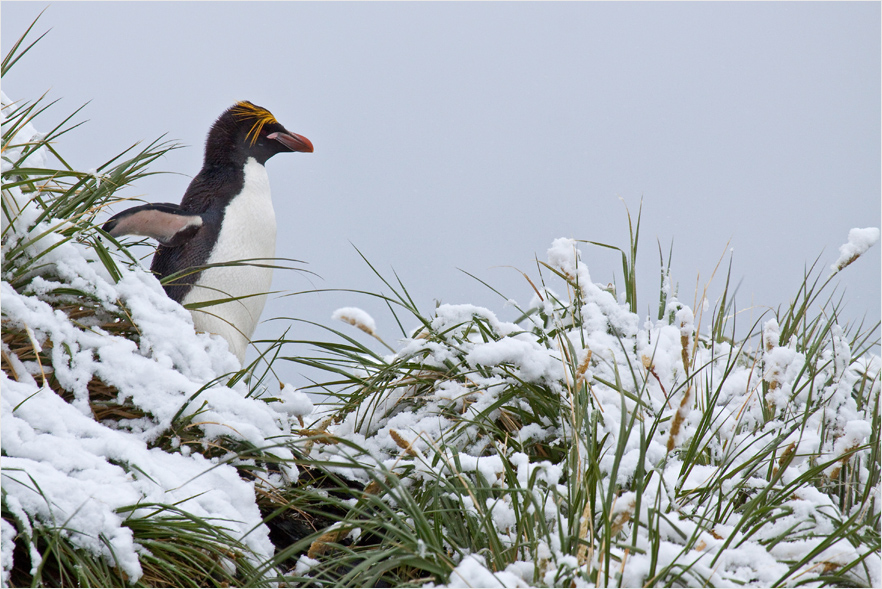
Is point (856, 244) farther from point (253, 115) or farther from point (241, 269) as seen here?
point (253, 115)

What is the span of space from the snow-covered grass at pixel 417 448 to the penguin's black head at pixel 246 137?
3.78 feet

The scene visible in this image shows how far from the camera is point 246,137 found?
4.03m

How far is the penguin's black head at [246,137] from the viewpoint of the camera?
3984 mm

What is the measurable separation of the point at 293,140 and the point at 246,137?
0.30 m

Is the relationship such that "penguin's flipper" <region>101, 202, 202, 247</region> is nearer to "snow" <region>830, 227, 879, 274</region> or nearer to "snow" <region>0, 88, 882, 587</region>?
"snow" <region>0, 88, 882, 587</region>

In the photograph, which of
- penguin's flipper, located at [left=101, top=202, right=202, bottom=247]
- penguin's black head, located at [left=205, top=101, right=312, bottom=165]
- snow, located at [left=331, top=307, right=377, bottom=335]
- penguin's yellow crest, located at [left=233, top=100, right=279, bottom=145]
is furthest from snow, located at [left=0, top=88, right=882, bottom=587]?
penguin's yellow crest, located at [left=233, top=100, right=279, bottom=145]

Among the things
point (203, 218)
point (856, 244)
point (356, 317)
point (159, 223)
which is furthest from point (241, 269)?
point (856, 244)

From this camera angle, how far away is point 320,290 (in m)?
2.49

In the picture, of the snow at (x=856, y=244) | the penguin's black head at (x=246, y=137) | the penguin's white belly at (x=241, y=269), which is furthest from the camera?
the penguin's black head at (x=246, y=137)

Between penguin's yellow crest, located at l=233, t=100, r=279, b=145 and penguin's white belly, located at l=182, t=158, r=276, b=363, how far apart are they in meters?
→ 0.16

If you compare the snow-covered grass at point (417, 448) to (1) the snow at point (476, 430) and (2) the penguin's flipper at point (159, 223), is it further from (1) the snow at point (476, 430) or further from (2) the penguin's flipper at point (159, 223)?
(2) the penguin's flipper at point (159, 223)

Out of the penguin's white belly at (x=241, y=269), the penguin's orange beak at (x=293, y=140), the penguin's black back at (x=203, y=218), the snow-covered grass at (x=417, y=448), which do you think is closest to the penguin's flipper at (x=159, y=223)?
the penguin's black back at (x=203, y=218)

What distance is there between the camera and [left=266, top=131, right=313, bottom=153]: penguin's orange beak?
4188mm

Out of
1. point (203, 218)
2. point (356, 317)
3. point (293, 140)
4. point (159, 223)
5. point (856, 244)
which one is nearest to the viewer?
point (356, 317)
